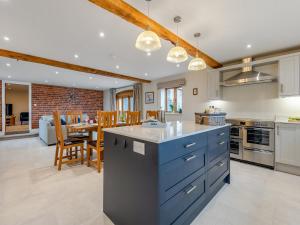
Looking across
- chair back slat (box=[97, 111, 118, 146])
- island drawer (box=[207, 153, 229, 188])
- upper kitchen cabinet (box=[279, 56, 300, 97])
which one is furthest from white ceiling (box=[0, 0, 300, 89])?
island drawer (box=[207, 153, 229, 188])

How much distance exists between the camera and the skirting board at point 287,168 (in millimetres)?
2746

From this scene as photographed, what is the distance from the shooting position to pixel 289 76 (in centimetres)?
299

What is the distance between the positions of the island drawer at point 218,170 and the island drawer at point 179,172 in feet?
0.89

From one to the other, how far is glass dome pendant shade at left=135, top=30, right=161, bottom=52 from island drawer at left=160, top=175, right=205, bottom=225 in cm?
160

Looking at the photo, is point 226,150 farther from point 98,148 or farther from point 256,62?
point 256,62

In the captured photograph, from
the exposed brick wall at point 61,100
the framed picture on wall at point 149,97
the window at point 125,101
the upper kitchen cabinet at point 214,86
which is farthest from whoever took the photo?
the window at point 125,101

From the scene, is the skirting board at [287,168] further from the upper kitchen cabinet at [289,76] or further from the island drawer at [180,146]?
the island drawer at [180,146]

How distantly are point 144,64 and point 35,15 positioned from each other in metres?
2.72

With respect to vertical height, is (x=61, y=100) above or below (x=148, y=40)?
below

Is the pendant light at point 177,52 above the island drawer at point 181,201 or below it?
above

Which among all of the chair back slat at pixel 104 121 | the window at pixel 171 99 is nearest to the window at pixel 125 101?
the window at pixel 171 99

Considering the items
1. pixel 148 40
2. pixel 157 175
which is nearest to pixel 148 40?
pixel 148 40

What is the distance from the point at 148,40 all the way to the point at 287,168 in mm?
3413

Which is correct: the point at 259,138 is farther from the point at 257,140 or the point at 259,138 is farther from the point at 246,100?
the point at 246,100
